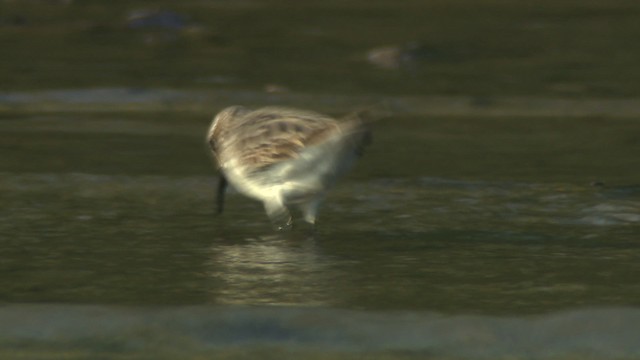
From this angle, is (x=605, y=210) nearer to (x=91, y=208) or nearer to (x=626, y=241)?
(x=626, y=241)

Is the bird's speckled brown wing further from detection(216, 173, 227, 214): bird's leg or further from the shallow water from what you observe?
the shallow water

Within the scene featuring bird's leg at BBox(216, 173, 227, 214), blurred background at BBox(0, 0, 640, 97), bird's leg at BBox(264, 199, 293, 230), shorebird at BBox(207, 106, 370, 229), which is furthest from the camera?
blurred background at BBox(0, 0, 640, 97)

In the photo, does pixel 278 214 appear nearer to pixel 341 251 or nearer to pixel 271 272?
pixel 341 251

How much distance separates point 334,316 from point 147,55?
252 inches

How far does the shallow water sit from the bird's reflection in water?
1 centimetres

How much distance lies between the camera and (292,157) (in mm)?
6371

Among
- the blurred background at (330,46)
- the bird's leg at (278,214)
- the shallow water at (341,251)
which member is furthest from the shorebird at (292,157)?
the blurred background at (330,46)

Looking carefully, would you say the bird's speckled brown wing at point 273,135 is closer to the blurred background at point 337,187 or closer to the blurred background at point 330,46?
the blurred background at point 337,187

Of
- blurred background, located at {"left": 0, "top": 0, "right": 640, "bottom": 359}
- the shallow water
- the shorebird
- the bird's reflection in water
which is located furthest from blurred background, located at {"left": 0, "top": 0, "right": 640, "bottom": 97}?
the bird's reflection in water

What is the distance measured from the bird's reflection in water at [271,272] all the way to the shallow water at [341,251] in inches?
0.5

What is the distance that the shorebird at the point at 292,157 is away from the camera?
Result: 6281 mm

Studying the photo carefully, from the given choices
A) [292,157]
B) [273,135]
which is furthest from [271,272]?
[273,135]

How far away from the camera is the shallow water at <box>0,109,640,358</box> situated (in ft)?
16.4

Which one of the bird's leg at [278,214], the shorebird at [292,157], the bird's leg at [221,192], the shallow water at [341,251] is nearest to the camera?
the shallow water at [341,251]
